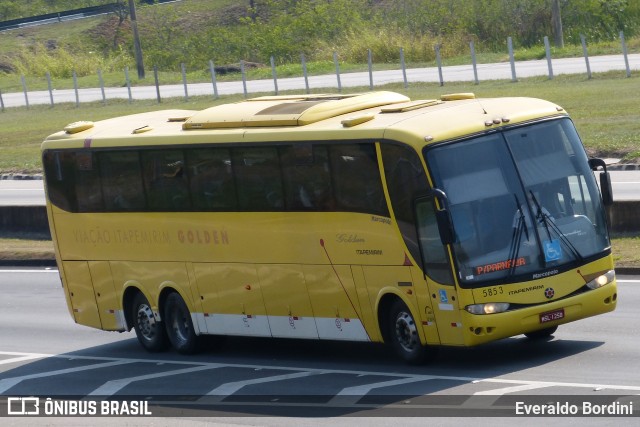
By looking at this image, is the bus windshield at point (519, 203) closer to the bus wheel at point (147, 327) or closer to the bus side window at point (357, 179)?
the bus side window at point (357, 179)

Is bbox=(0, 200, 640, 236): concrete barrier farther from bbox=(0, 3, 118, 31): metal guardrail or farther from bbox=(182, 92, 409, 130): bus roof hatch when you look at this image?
bbox=(0, 3, 118, 31): metal guardrail

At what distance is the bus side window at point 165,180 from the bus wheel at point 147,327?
4.96 feet

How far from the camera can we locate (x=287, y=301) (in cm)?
1709

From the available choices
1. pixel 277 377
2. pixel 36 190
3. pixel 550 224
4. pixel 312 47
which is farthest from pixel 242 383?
pixel 312 47

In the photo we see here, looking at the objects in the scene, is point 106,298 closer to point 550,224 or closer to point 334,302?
point 334,302

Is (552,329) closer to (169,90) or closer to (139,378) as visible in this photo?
(139,378)

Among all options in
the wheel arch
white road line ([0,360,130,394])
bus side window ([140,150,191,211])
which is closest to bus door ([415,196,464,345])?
the wheel arch

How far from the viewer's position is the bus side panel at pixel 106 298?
19766 mm

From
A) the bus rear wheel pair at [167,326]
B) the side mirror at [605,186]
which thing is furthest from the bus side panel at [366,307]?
the bus rear wheel pair at [167,326]

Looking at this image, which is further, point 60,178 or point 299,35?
point 299,35

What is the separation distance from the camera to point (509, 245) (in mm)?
14773

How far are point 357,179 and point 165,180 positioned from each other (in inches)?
147

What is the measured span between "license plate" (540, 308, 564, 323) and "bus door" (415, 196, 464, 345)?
94 centimetres

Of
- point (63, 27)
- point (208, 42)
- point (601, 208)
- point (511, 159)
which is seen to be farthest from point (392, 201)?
point (63, 27)
